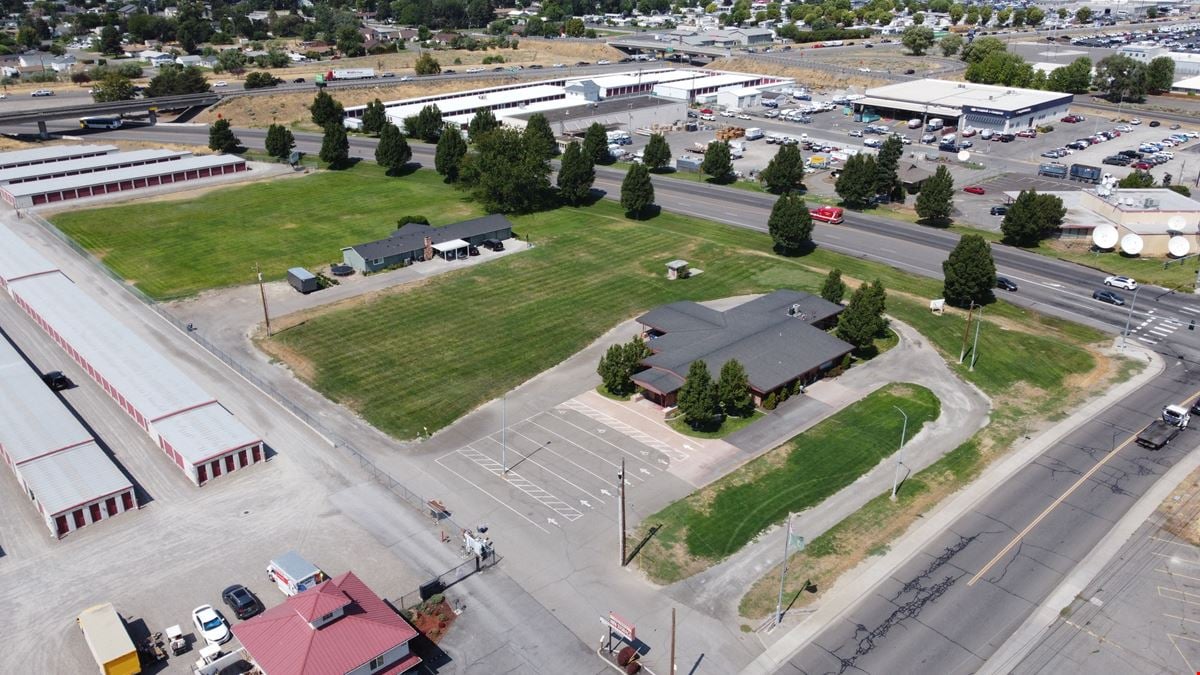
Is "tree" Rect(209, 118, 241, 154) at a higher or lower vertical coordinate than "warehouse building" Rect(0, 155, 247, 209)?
higher

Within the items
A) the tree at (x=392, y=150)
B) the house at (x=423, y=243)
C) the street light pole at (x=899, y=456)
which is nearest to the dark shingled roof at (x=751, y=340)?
the street light pole at (x=899, y=456)

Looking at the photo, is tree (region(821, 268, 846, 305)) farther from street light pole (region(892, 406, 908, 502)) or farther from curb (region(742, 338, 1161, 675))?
curb (region(742, 338, 1161, 675))

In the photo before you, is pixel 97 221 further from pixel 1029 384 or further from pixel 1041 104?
pixel 1041 104

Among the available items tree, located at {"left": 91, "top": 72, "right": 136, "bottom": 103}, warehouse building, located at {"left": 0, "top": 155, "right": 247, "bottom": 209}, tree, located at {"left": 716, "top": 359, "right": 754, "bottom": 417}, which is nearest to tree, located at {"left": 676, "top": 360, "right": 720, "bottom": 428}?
tree, located at {"left": 716, "top": 359, "right": 754, "bottom": 417}

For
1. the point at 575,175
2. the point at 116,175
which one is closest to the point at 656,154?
the point at 575,175

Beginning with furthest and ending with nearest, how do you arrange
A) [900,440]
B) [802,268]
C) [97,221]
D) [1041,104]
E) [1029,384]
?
1. [1041,104]
2. [97,221]
3. [802,268]
4. [1029,384]
5. [900,440]

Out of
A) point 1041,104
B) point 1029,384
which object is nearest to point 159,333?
point 1029,384

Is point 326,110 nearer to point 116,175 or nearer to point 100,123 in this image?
point 116,175
